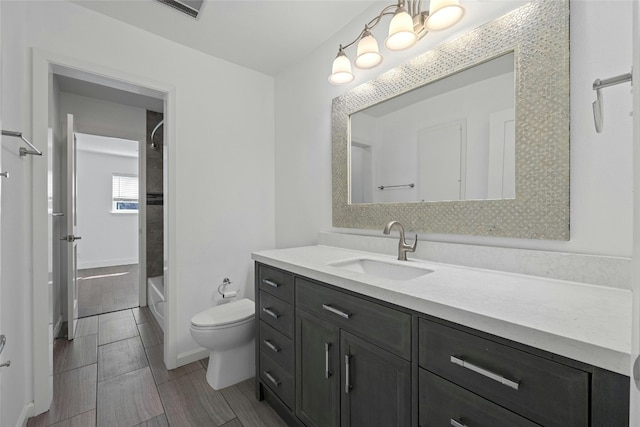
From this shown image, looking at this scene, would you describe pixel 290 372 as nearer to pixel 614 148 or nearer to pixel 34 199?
pixel 614 148

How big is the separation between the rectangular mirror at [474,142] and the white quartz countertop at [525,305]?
0.25 meters

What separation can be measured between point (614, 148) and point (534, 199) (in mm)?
271

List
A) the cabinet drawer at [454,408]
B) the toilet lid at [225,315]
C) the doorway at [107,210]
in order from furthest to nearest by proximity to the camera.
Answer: the doorway at [107,210], the toilet lid at [225,315], the cabinet drawer at [454,408]

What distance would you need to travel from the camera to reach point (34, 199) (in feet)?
5.16

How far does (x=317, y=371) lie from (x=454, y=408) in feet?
2.08

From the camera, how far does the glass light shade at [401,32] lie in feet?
4.25

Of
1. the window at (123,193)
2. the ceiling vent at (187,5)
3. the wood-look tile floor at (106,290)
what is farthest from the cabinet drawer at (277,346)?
the window at (123,193)

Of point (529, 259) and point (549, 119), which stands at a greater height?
point (549, 119)

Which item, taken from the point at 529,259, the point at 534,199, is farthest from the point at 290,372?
the point at 534,199

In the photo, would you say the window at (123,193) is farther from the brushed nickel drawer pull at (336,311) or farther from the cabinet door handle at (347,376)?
the cabinet door handle at (347,376)

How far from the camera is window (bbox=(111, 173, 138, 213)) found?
5.63 m

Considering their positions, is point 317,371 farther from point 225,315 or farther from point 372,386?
point 225,315

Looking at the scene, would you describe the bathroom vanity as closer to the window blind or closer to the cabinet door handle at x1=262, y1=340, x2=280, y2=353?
the cabinet door handle at x1=262, y1=340, x2=280, y2=353

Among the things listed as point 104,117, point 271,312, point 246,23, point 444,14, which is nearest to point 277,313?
point 271,312
